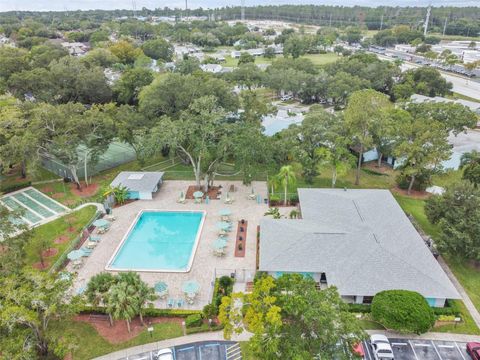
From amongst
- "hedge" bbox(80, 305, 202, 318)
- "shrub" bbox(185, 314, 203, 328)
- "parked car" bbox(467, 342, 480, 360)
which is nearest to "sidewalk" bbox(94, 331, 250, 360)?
"shrub" bbox(185, 314, 203, 328)

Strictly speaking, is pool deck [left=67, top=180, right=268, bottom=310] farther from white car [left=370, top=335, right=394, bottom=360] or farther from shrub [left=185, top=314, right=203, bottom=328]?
white car [left=370, top=335, right=394, bottom=360]

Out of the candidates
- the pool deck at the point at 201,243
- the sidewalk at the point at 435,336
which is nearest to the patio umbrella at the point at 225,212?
the pool deck at the point at 201,243

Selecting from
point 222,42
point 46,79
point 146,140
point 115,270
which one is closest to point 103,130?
point 146,140

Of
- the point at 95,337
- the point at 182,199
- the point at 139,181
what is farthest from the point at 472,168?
the point at 95,337

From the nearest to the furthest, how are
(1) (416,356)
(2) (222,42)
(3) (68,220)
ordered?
1. (1) (416,356)
2. (3) (68,220)
3. (2) (222,42)

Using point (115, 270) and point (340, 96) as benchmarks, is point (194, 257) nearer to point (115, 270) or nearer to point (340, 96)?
point (115, 270)

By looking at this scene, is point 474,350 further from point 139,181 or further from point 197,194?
point 139,181
